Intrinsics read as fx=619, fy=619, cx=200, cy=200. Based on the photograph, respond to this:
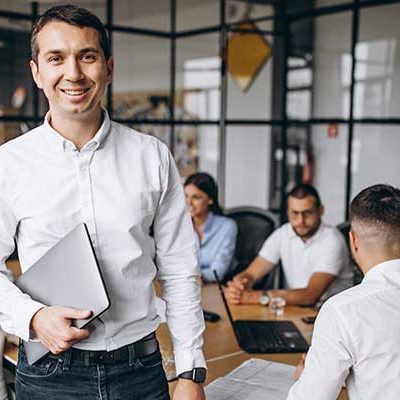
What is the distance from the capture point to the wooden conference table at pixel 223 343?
6.67 feet

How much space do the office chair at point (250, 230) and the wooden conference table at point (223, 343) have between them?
967mm

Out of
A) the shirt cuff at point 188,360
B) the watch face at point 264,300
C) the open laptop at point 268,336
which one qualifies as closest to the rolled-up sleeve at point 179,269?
the shirt cuff at point 188,360

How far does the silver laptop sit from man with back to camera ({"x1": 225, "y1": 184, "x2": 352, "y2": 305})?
5.61ft

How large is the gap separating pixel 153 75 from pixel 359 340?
3.84 m

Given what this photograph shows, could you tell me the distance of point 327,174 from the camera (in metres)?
5.23

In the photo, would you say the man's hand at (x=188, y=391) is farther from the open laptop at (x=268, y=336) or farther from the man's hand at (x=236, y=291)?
the man's hand at (x=236, y=291)

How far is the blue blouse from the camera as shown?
3.67 meters

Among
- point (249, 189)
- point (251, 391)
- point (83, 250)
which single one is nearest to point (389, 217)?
point (251, 391)

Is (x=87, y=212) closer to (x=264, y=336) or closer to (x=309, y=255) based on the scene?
(x=264, y=336)

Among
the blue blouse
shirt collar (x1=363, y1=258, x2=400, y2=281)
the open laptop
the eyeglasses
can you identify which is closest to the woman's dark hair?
the blue blouse

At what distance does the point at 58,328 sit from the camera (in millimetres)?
1169

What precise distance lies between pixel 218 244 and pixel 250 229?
0.34 m

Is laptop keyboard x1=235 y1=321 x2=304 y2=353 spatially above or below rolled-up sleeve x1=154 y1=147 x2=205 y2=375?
below

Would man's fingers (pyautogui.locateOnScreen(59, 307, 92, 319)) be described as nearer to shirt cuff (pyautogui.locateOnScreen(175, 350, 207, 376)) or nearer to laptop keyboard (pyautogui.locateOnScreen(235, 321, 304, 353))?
shirt cuff (pyautogui.locateOnScreen(175, 350, 207, 376))
